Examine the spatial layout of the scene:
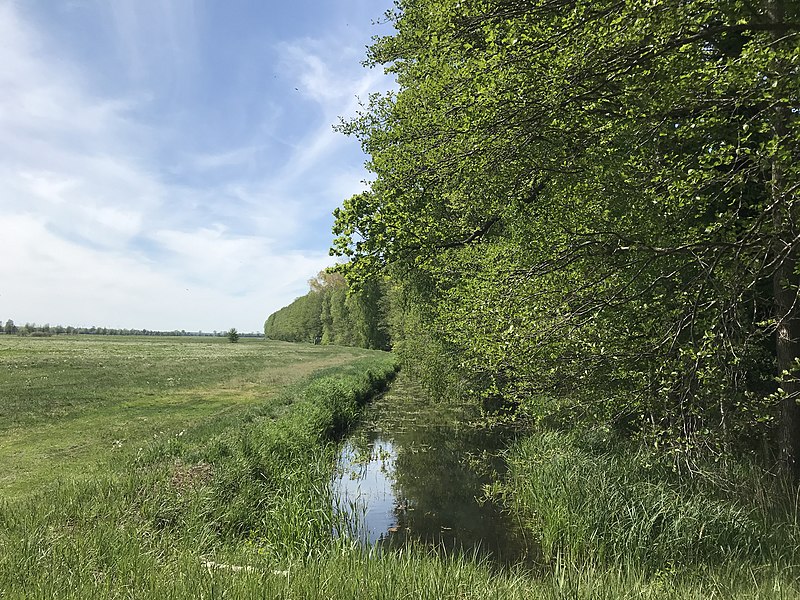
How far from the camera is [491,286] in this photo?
8008 mm

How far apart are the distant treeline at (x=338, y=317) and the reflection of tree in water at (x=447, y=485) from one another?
16.6 m

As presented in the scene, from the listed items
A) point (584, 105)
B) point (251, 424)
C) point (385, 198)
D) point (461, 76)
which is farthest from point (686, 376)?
point (251, 424)

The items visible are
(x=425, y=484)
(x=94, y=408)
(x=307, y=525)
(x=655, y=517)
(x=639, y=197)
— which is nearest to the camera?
(x=655, y=517)

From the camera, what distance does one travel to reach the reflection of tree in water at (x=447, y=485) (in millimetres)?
8375

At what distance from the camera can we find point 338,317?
8244 centimetres

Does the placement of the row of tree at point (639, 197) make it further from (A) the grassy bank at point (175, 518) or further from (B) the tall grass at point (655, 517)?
(A) the grassy bank at point (175, 518)

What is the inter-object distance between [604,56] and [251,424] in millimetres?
13592

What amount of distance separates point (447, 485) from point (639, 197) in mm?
7939

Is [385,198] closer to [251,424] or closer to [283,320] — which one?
[251,424]

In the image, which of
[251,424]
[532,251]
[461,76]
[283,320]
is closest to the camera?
[461,76]

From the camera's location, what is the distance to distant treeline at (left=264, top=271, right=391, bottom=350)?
6362 cm

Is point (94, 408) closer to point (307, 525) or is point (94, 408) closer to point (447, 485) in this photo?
point (447, 485)

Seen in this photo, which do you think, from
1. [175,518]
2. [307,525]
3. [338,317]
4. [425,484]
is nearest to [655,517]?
[307,525]

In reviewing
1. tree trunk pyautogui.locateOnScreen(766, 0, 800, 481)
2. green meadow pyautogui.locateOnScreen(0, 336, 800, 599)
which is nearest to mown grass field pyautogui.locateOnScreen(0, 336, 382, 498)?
green meadow pyautogui.locateOnScreen(0, 336, 800, 599)
